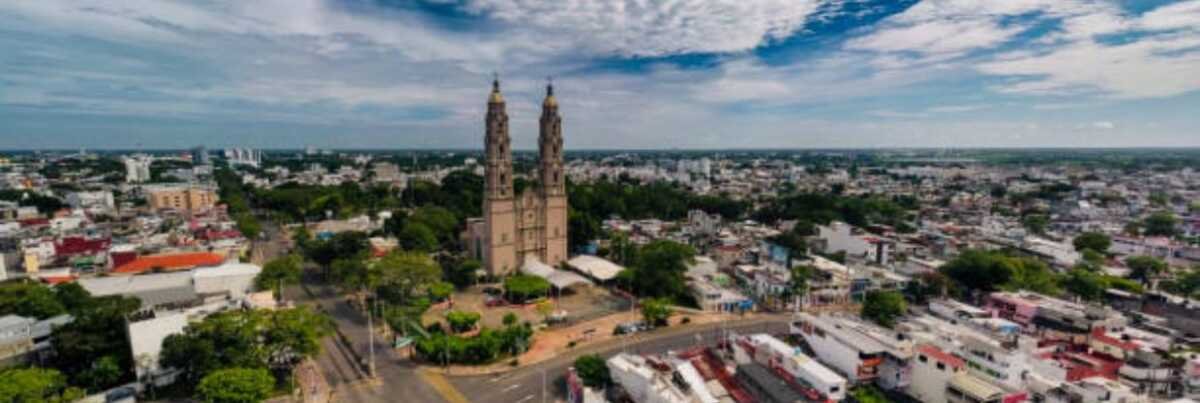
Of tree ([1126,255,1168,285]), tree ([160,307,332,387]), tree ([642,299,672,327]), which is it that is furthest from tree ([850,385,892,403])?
tree ([1126,255,1168,285])

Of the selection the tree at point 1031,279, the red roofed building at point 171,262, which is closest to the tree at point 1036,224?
the tree at point 1031,279

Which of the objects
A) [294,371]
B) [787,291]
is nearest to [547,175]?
[787,291]

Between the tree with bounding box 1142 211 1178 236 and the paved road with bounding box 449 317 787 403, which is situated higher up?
the tree with bounding box 1142 211 1178 236

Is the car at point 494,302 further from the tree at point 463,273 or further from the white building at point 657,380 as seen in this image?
the white building at point 657,380

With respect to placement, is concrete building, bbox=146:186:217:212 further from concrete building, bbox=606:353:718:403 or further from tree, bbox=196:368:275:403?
concrete building, bbox=606:353:718:403

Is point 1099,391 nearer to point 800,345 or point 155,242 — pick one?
point 800,345

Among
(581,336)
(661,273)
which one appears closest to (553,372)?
(581,336)

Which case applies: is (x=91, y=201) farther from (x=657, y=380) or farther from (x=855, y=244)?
(x=855, y=244)
